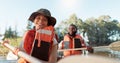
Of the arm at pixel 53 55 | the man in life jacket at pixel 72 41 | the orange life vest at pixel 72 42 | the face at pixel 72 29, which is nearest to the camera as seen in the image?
the arm at pixel 53 55

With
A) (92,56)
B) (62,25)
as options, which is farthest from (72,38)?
(62,25)

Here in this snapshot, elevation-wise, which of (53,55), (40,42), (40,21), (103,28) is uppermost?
(103,28)

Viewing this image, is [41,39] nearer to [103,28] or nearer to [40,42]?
[40,42]

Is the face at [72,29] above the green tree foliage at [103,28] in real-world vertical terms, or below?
below

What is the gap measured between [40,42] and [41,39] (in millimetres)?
43

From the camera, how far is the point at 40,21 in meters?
2.69

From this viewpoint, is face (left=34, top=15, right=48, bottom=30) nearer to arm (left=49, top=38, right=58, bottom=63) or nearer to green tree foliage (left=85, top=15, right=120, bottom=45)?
arm (left=49, top=38, right=58, bottom=63)

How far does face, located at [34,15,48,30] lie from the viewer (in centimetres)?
269

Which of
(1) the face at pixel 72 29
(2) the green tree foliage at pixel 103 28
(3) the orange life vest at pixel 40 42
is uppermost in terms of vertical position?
(2) the green tree foliage at pixel 103 28

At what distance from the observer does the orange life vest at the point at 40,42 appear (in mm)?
2654

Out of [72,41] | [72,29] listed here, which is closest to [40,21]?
[72,29]

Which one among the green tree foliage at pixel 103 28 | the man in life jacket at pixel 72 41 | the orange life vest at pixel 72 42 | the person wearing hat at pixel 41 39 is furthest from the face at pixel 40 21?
the green tree foliage at pixel 103 28

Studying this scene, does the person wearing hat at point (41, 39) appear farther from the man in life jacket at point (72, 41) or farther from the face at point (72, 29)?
the man in life jacket at point (72, 41)

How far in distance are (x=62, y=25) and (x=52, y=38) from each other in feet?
165
